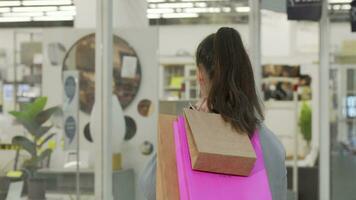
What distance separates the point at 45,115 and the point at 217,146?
8.18 feet

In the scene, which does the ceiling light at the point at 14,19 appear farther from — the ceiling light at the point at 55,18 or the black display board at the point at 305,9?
the black display board at the point at 305,9

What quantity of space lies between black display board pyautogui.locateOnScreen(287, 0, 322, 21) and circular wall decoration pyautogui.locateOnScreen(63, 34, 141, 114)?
129 cm

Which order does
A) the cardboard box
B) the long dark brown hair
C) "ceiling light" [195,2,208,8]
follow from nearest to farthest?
the cardboard box, the long dark brown hair, "ceiling light" [195,2,208,8]

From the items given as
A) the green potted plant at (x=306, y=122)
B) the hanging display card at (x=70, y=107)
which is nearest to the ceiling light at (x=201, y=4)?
the hanging display card at (x=70, y=107)

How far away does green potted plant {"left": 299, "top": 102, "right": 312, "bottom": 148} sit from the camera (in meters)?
7.12

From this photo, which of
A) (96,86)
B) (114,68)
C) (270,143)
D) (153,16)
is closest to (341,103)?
(153,16)

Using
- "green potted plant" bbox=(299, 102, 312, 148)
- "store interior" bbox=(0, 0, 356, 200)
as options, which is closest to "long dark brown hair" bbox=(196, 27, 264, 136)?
"store interior" bbox=(0, 0, 356, 200)

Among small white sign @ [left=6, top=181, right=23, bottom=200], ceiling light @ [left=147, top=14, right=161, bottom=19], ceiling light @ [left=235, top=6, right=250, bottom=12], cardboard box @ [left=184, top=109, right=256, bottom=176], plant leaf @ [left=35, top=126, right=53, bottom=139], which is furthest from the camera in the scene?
ceiling light @ [left=235, top=6, right=250, bottom=12]

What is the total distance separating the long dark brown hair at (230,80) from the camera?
57.8 inches

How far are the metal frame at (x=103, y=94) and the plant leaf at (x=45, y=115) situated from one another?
43cm

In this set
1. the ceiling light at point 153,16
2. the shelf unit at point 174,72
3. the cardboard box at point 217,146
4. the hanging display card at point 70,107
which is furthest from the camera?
the shelf unit at point 174,72

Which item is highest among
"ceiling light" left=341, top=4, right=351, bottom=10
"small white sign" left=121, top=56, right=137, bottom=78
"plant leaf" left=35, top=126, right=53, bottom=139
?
"ceiling light" left=341, top=4, right=351, bottom=10

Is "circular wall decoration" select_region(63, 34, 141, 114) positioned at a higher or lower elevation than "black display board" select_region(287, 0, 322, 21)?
lower

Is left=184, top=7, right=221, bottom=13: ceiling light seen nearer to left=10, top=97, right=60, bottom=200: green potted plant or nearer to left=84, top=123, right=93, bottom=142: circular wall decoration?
left=84, top=123, right=93, bottom=142: circular wall decoration
